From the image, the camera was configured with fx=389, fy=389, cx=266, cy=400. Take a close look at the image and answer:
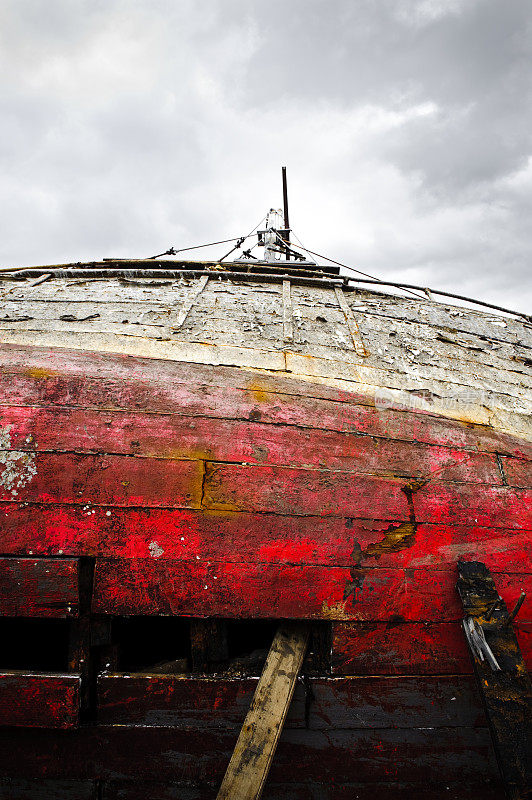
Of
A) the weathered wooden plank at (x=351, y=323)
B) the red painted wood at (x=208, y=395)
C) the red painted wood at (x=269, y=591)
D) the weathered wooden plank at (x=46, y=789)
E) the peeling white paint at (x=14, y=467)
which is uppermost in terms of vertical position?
the weathered wooden plank at (x=351, y=323)

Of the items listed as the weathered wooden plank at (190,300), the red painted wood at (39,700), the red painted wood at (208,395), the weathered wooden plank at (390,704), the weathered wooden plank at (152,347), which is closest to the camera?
the red painted wood at (39,700)

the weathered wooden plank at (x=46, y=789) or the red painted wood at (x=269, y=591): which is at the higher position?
the red painted wood at (x=269, y=591)

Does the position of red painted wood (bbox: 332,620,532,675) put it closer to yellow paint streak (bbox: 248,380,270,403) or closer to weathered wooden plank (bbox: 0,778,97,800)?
weathered wooden plank (bbox: 0,778,97,800)

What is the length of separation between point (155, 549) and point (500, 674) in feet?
5.11

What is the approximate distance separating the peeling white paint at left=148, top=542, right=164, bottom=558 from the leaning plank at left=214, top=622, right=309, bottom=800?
0.65 meters

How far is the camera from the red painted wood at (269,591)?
5.66 feet

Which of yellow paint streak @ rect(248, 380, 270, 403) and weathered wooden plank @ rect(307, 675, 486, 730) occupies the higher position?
yellow paint streak @ rect(248, 380, 270, 403)

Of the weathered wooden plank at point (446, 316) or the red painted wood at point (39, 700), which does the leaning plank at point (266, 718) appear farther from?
the weathered wooden plank at point (446, 316)

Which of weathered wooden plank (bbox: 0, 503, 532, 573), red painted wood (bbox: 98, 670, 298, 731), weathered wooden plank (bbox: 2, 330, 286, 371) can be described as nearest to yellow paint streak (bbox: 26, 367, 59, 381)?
weathered wooden plank (bbox: 2, 330, 286, 371)

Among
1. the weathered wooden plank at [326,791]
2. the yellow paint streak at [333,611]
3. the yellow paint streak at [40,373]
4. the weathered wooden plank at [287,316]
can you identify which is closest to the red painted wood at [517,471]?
the yellow paint streak at [333,611]

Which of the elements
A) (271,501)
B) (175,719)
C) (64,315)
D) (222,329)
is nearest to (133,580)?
(175,719)

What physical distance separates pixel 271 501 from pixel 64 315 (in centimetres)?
249

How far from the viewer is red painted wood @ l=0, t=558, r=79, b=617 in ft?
5.44

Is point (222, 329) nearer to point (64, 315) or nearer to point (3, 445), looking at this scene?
point (64, 315)
